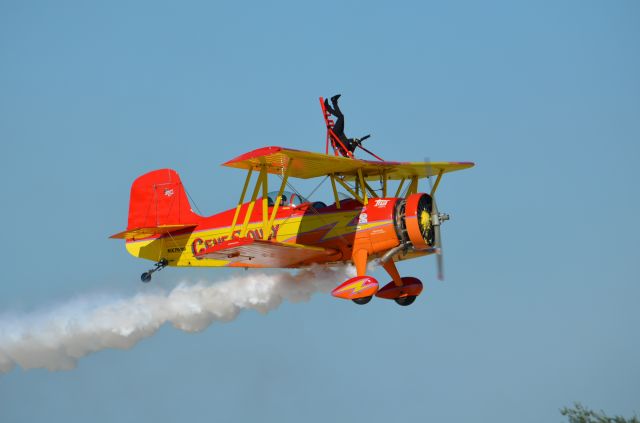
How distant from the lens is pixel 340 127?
36750 mm

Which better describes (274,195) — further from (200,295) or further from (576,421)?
(576,421)

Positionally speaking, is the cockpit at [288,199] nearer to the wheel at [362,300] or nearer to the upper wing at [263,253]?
the upper wing at [263,253]

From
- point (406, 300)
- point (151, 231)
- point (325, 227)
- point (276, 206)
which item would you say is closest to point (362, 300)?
point (325, 227)

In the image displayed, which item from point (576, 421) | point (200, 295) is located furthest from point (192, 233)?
point (576, 421)

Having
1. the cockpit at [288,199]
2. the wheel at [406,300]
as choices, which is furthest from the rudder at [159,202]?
the wheel at [406,300]

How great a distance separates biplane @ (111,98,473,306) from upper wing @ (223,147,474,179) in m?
0.02

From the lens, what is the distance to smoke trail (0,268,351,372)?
36.9 m

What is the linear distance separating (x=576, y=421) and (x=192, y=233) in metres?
8.54

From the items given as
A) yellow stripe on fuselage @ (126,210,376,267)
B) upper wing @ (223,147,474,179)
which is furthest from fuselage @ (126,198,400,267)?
upper wing @ (223,147,474,179)

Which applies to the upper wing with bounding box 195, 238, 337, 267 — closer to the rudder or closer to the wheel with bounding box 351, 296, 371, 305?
the wheel with bounding box 351, 296, 371, 305

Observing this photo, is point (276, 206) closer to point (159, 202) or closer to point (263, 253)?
point (263, 253)

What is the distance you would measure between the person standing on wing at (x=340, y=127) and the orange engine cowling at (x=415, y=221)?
90.4 inches

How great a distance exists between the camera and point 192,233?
37.2 metres

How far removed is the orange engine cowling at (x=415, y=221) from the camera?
113 feet
